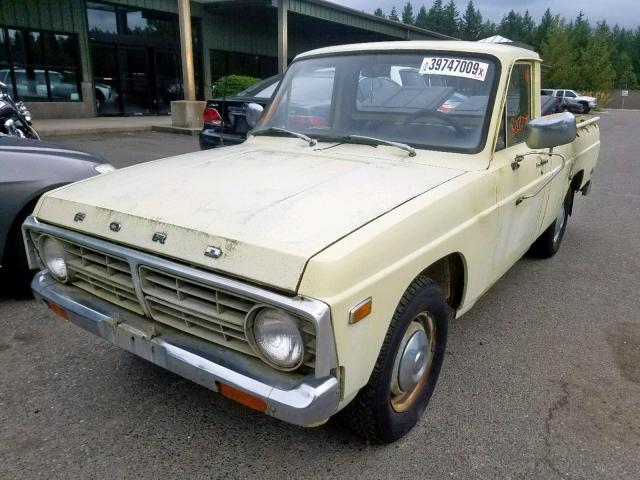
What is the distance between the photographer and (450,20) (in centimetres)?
9344

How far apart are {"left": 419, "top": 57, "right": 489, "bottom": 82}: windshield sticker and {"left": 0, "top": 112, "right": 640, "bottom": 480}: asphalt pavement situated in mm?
1704

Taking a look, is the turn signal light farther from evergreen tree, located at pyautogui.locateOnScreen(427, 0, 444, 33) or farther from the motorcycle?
evergreen tree, located at pyautogui.locateOnScreen(427, 0, 444, 33)

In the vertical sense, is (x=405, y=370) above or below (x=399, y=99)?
below

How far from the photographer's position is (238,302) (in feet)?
6.53

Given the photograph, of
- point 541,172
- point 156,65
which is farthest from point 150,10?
point 541,172

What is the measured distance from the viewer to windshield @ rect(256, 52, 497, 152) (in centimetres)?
304

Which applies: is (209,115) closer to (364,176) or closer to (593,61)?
(364,176)

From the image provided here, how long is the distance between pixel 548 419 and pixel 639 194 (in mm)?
7388

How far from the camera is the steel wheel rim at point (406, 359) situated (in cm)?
239

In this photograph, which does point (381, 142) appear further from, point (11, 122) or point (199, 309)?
point (11, 122)

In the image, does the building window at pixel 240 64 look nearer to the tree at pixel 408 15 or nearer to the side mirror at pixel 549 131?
the side mirror at pixel 549 131

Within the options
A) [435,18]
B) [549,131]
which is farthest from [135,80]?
[435,18]

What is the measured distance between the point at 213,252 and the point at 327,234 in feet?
1.40

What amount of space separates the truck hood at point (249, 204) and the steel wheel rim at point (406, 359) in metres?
0.59
